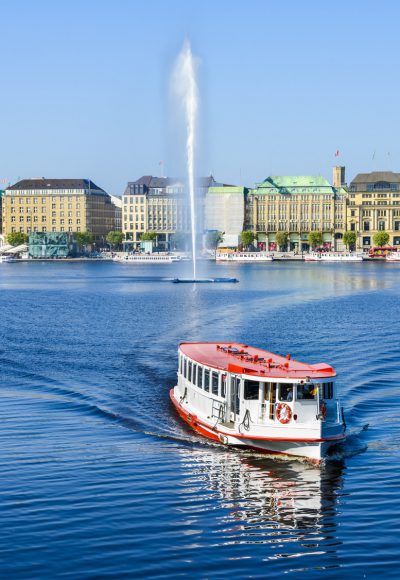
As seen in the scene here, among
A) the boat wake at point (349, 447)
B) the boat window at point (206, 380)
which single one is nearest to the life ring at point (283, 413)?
the boat wake at point (349, 447)

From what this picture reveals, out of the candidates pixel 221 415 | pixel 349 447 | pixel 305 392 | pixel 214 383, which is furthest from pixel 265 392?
pixel 349 447

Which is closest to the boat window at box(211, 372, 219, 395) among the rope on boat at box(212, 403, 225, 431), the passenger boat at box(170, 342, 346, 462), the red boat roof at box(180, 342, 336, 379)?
the passenger boat at box(170, 342, 346, 462)

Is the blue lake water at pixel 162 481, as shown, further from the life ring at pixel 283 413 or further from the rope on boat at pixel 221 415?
the life ring at pixel 283 413

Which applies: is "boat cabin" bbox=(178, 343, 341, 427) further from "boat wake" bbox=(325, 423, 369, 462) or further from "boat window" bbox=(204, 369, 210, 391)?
"boat wake" bbox=(325, 423, 369, 462)

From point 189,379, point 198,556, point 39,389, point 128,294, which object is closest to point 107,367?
point 39,389

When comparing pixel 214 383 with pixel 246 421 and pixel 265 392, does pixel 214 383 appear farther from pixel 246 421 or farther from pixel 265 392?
pixel 265 392

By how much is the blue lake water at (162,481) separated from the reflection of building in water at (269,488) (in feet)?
0.19

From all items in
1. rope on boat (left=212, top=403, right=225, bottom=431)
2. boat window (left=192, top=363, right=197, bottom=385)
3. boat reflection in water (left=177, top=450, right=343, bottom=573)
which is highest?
boat window (left=192, top=363, right=197, bottom=385)

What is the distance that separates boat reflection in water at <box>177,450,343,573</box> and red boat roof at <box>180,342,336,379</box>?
279 centimetres

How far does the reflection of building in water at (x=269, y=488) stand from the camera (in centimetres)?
2754

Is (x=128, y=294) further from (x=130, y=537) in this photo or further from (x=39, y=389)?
(x=130, y=537)

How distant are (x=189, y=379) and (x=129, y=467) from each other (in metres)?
8.71

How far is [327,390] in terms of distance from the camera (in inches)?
1325

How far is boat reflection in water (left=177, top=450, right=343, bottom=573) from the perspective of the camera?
2536cm
